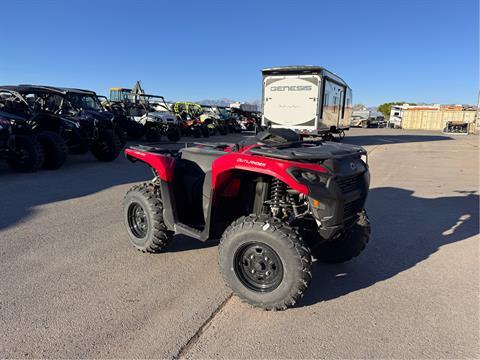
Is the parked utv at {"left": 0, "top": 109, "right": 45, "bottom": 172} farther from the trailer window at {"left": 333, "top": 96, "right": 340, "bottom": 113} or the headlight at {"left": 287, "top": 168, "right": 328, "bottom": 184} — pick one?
the trailer window at {"left": 333, "top": 96, "right": 340, "bottom": 113}

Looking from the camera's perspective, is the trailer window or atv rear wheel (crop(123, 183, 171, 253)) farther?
the trailer window

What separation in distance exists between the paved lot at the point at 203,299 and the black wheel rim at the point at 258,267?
0.69ft

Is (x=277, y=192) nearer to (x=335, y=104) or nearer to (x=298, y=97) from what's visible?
(x=298, y=97)

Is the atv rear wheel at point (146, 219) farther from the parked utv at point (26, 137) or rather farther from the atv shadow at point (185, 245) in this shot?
the parked utv at point (26, 137)

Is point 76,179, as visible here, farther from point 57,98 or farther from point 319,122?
point 319,122

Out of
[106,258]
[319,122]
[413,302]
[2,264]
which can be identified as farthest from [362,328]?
[319,122]

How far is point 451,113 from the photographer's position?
53312 mm

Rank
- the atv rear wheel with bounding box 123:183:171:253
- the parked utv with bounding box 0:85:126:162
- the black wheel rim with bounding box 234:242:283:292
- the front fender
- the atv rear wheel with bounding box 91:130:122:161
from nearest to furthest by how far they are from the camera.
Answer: the front fender < the black wheel rim with bounding box 234:242:283:292 < the atv rear wheel with bounding box 123:183:171:253 < the parked utv with bounding box 0:85:126:162 < the atv rear wheel with bounding box 91:130:122:161

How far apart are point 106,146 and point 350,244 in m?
8.78

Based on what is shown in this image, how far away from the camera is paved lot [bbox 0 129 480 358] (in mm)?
2480

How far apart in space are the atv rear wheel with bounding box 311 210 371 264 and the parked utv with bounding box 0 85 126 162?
7.47 meters

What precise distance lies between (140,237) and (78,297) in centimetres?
113

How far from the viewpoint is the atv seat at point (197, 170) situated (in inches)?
140

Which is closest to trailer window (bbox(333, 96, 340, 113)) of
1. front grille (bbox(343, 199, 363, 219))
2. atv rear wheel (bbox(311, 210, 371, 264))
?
atv rear wheel (bbox(311, 210, 371, 264))
